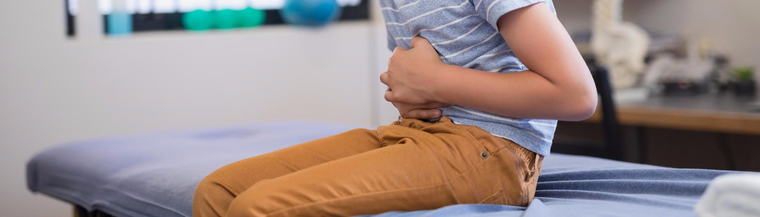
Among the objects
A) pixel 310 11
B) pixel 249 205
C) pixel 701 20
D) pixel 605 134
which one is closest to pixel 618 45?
pixel 701 20

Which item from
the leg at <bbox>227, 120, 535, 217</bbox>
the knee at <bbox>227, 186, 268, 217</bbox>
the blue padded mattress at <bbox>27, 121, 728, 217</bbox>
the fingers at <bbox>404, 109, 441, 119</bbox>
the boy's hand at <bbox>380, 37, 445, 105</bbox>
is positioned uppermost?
the boy's hand at <bbox>380, 37, 445, 105</bbox>

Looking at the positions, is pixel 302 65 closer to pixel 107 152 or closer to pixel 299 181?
pixel 107 152

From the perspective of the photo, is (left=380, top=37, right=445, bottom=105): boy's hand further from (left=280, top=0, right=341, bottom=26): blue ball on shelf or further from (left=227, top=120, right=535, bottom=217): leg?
(left=280, top=0, right=341, bottom=26): blue ball on shelf

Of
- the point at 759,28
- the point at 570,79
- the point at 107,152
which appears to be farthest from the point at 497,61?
the point at 759,28

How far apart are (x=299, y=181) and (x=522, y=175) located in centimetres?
30

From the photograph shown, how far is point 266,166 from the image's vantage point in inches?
35.7

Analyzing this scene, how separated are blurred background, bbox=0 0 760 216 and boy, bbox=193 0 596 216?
95 cm

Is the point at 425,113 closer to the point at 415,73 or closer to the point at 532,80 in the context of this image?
the point at 415,73

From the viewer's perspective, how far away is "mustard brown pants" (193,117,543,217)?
76cm

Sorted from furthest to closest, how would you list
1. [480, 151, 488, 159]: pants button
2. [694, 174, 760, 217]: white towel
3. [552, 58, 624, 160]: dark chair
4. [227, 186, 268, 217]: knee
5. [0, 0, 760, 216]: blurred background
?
[0, 0, 760, 216]: blurred background < [552, 58, 624, 160]: dark chair < [480, 151, 488, 159]: pants button < [227, 186, 268, 217]: knee < [694, 174, 760, 217]: white towel

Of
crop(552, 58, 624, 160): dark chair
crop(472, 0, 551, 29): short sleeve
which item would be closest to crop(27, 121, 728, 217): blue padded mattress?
crop(472, 0, 551, 29): short sleeve

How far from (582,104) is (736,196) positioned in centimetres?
24

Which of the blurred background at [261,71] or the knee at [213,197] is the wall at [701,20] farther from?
the knee at [213,197]

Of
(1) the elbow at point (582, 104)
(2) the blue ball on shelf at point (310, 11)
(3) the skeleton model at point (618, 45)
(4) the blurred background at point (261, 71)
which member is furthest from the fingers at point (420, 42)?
(2) the blue ball on shelf at point (310, 11)
